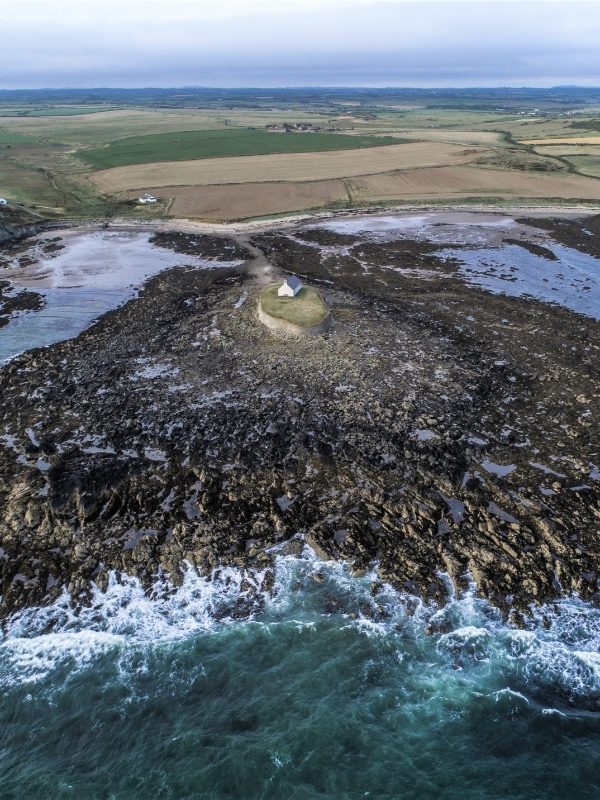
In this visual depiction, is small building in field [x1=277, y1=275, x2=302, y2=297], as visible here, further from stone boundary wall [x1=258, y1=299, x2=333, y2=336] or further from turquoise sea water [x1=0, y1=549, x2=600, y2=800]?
turquoise sea water [x1=0, y1=549, x2=600, y2=800]

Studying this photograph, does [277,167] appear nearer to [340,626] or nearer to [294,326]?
[294,326]

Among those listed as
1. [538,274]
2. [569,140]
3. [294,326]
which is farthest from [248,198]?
[569,140]

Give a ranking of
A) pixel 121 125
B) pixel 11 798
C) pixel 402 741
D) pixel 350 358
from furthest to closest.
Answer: pixel 121 125
pixel 350 358
pixel 402 741
pixel 11 798

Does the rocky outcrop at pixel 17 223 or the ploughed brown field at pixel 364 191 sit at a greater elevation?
the ploughed brown field at pixel 364 191

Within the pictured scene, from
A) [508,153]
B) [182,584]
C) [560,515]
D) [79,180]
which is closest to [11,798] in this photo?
[182,584]

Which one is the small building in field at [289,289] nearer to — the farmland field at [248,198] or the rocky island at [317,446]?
the rocky island at [317,446]

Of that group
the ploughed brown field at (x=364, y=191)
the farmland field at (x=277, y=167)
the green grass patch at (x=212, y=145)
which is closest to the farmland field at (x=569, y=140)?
the farmland field at (x=277, y=167)

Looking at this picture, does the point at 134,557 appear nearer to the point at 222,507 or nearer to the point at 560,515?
the point at 222,507
